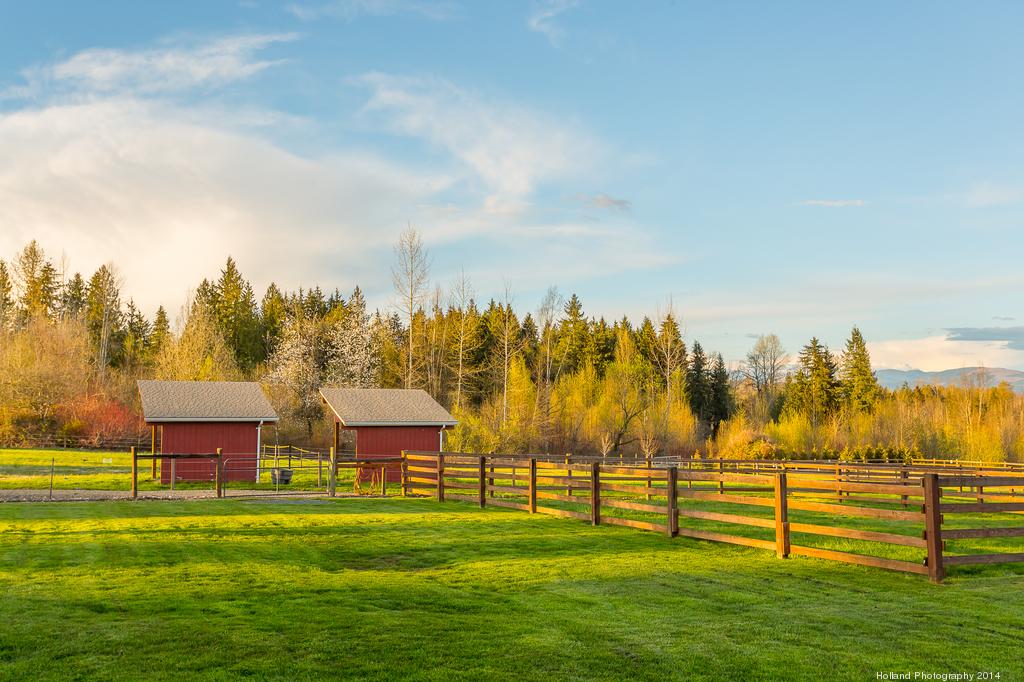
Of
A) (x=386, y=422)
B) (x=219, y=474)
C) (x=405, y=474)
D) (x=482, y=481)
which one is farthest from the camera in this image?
(x=386, y=422)

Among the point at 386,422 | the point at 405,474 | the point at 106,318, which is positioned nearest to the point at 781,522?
the point at 405,474

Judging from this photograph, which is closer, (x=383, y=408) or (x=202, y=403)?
(x=202, y=403)

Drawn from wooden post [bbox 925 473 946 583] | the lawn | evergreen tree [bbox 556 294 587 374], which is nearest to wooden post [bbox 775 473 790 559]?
the lawn

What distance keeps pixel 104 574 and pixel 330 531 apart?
4.78m

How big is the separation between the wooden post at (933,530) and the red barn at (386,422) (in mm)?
23430

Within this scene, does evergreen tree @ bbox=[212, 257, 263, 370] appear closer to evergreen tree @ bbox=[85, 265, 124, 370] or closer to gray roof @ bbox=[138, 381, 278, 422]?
evergreen tree @ bbox=[85, 265, 124, 370]

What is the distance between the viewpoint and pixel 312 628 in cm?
719

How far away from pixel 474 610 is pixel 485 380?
2102 inches

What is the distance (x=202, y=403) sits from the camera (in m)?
31.3

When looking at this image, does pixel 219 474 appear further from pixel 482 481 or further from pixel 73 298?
pixel 73 298

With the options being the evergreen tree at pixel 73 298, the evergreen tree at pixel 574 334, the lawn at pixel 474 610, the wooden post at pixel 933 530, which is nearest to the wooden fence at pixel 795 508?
the wooden post at pixel 933 530

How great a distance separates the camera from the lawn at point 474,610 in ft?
20.1

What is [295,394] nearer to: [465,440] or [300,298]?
[465,440]

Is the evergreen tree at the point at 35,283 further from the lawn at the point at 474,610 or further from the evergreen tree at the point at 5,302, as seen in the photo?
the lawn at the point at 474,610
